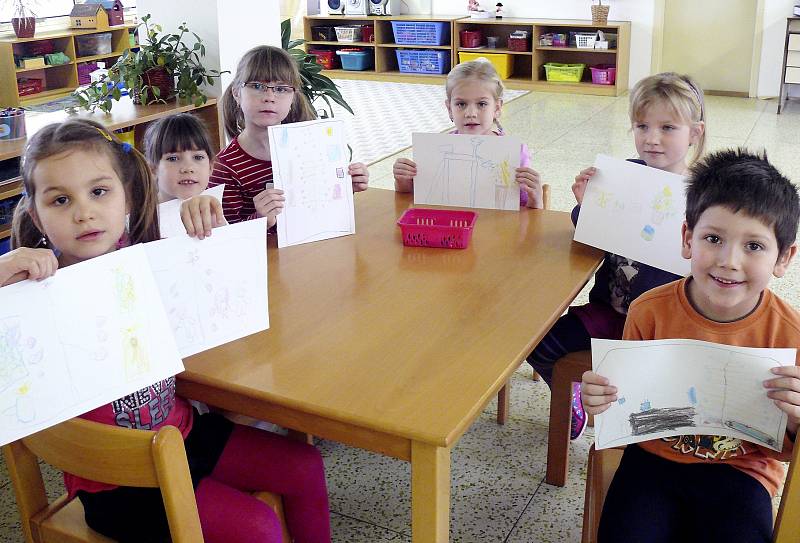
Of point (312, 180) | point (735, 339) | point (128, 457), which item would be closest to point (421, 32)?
point (312, 180)

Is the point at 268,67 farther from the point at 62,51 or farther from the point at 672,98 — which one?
the point at 62,51

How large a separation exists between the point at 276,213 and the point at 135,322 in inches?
25.6

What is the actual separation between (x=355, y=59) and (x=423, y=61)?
0.75 metres

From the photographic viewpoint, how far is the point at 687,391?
127 cm

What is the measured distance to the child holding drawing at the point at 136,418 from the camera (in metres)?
1.28

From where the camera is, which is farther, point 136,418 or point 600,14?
point 600,14

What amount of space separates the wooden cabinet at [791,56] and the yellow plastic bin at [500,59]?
7.99 ft

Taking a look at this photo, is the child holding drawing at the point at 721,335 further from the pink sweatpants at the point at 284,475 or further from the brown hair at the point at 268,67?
the brown hair at the point at 268,67

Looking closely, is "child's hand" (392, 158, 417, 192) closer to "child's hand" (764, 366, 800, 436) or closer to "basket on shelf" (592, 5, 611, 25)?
"child's hand" (764, 366, 800, 436)

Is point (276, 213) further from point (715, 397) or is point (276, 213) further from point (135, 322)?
point (715, 397)

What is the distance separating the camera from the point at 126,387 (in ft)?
3.96

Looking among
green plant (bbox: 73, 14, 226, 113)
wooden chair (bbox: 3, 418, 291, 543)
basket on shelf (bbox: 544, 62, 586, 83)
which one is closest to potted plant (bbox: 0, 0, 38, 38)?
green plant (bbox: 73, 14, 226, 113)

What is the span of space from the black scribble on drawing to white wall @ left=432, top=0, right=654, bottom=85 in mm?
6498

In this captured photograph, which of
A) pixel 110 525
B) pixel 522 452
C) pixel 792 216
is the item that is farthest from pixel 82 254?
pixel 522 452
